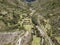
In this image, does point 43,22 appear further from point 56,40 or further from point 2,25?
point 2,25

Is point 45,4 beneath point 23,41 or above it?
above

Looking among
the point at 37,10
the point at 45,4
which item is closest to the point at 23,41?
the point at 37,10

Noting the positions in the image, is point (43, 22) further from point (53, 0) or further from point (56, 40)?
point (53, 0)

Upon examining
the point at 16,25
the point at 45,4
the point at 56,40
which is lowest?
A: the point at 56,40

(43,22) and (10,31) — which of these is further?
(43,22)

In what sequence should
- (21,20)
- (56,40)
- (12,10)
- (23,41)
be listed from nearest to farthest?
(23,41) < (56,40) < (21,20) < (12,10)

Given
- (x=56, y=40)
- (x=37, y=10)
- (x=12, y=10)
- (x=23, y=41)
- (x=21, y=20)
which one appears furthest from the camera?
(x=37, y=10)

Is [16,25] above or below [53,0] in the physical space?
below

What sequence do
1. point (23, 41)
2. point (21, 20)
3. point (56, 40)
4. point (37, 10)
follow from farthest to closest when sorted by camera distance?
point (37, 10) → point (21, 20) → point (56, 40) → point (23, 41)

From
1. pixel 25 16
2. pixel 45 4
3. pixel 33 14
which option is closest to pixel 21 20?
pixel 25 16
